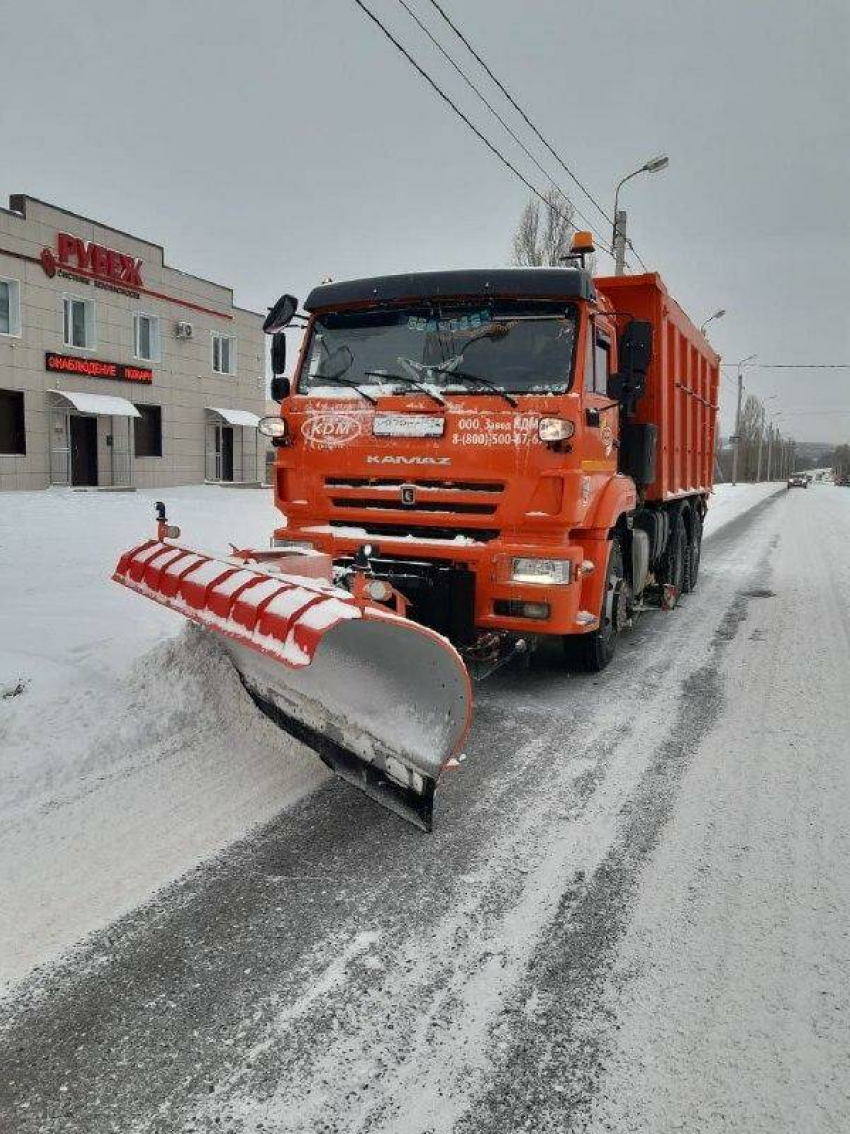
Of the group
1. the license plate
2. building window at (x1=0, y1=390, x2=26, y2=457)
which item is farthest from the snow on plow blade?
building window at (x1=0, y1=390, x2=26, y2=457)

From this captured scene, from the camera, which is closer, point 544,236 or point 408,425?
point 408,425

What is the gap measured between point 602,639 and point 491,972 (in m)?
3.57

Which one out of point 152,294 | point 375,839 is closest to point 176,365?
point 152,294

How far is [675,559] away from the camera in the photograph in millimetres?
8922

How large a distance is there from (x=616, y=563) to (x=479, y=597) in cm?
158

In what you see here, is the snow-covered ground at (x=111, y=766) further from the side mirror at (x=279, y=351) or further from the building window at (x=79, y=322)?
the building window at (x=79, y=322)

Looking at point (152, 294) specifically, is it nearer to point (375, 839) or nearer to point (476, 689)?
point (476, 689)

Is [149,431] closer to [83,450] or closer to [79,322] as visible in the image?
[83,450]

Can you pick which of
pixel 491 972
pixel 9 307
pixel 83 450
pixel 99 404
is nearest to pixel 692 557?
pixel 491 972

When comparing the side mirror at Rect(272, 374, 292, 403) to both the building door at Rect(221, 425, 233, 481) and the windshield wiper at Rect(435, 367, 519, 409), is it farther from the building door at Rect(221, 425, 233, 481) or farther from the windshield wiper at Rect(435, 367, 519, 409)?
the building door at Rect(221, 425, 233, 481)

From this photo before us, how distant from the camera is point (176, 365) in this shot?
2645cm

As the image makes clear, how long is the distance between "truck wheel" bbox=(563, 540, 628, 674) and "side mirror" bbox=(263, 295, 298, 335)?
275 cm

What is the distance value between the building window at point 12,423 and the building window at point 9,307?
166cm

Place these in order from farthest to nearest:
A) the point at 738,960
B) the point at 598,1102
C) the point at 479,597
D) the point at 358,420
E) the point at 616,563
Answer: the point at 616,563, the point at 358,420, the point at 479,597, the point at 738,960, the point at 598,1102
